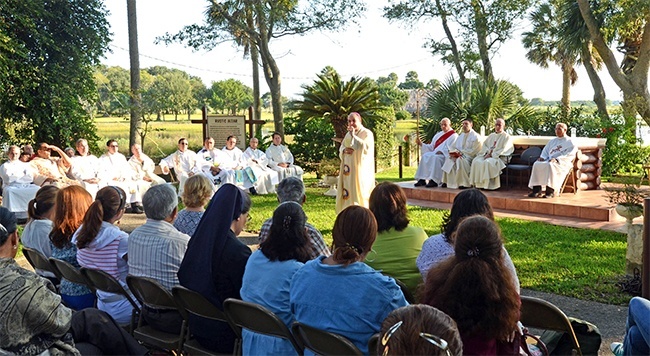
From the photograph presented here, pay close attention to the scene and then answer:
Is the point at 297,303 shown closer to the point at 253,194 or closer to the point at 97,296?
the point at 97,296

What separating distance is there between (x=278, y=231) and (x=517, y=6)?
82.5 feet

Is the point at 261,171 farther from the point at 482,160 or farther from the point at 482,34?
the point at 482,34

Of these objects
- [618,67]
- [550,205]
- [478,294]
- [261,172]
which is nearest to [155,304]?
[478,294]

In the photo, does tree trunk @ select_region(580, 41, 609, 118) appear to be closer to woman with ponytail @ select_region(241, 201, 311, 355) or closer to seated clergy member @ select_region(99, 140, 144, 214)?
seated clergy member @ select_region(99, 140, 144, 214)

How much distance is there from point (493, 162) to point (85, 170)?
315 inches

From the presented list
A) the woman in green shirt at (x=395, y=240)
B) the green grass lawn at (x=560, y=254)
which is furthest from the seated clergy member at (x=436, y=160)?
the woman in green shirt at (x=395, y=240)

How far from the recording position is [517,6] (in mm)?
26812

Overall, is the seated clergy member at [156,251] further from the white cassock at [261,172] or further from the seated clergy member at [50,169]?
the white cassock at [261,172]

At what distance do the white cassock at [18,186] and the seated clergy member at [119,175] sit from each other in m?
1.33

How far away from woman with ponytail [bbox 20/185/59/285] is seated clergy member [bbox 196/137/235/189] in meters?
9.99

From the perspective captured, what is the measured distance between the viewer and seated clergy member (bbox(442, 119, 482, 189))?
1445cm

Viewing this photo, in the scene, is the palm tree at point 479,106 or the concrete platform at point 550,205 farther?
the palm tree at point 479,106

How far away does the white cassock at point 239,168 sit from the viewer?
16.1 m

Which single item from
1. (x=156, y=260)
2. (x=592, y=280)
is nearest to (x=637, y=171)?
(x=592, y=280)
